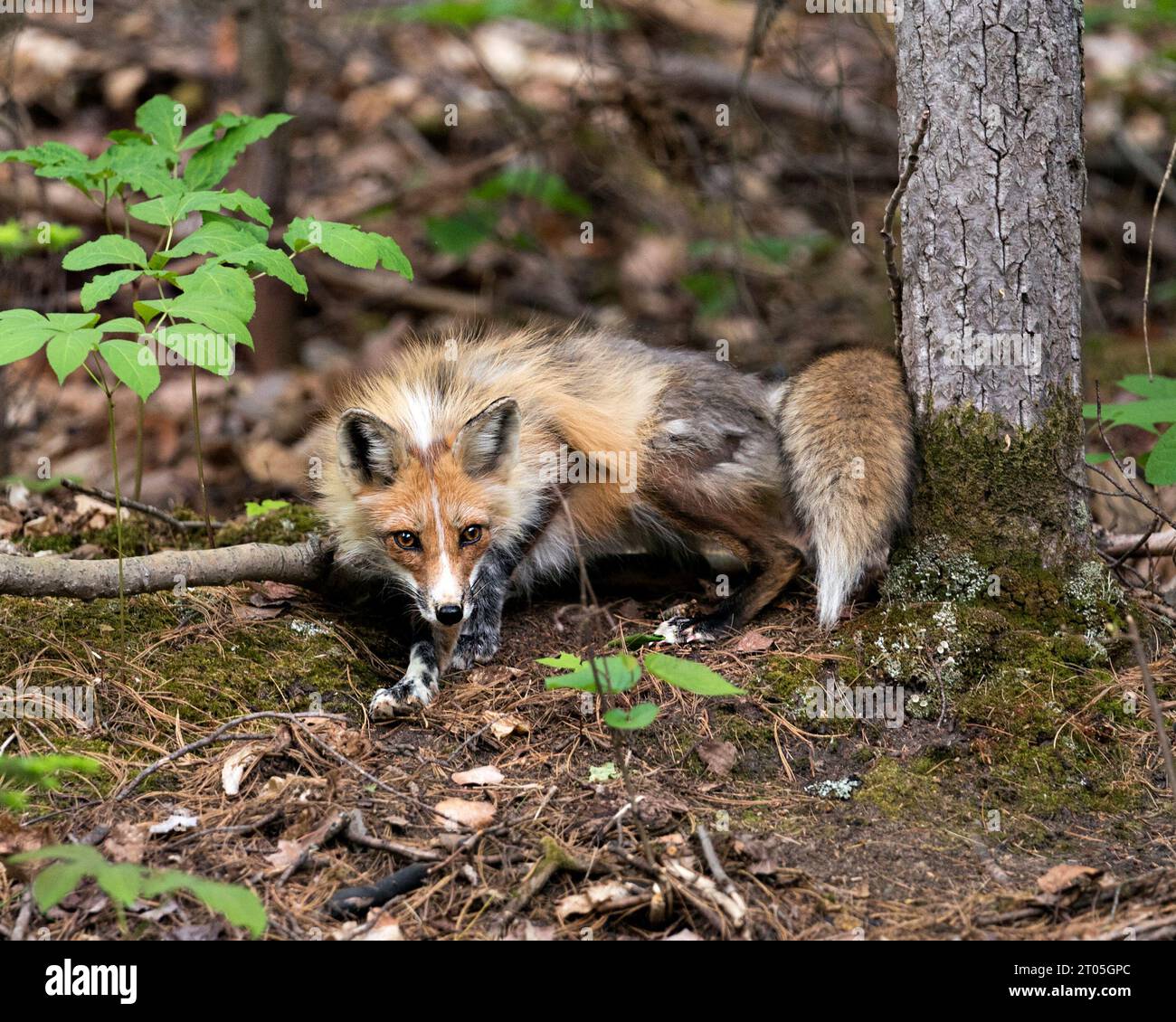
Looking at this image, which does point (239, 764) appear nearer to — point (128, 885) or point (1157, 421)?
point (128, 885)

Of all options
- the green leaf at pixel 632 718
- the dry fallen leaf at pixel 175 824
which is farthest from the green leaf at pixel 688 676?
the dry fallen leaf at pixel 175 824

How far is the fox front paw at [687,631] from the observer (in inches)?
191

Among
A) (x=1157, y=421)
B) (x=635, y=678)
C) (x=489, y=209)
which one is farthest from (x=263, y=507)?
(x=489, y=209)

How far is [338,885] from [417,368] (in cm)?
290

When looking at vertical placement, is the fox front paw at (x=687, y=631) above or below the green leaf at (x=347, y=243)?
below

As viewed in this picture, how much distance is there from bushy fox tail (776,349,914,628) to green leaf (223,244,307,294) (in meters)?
2.27

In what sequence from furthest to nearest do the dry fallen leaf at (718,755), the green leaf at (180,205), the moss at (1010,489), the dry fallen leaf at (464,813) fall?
the moss at (1010,489), the green leaf at (180,205), the dry fallen leaf at (718,755), the dry fallen leaf at (464,813)

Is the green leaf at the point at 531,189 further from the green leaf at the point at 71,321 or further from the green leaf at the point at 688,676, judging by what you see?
the green leaf at the point at 688,676

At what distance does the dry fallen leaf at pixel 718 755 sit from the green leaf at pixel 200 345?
2.16m

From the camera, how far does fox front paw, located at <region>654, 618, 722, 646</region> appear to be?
484cm

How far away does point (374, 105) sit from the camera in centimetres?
1234

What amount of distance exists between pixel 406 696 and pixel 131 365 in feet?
5.53

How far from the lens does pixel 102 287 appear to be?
3.73 m

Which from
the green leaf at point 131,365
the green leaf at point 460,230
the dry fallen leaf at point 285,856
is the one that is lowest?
the dry fallen leaf at point 285,856
